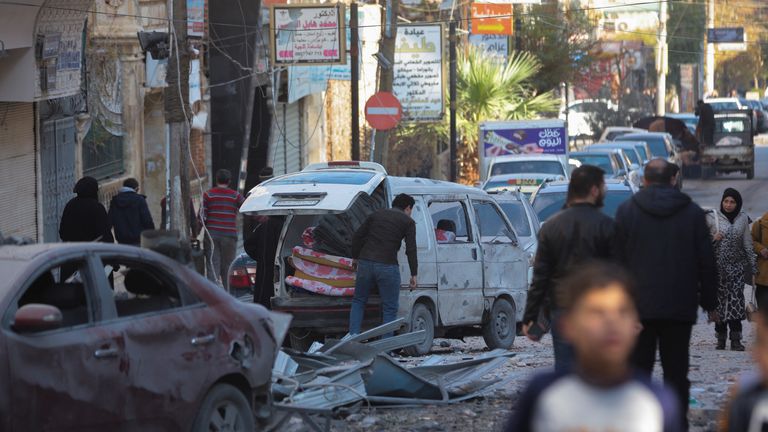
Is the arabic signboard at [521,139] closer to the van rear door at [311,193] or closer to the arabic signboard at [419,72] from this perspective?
the arabic signboard at [419,72]

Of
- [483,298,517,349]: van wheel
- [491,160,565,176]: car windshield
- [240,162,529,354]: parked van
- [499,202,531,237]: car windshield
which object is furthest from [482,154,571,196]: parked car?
[240,162,529,354]: parked van

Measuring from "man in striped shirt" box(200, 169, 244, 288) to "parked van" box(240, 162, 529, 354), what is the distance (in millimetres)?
4302

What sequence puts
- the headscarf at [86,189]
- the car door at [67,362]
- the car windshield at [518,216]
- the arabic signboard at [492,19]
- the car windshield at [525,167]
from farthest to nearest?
the arabic signboard at [492,19], the car windshield at [525,167], the car windshield at [518,216], the headscarf at [86,189], the car door at [67,362]

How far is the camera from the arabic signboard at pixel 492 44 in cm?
3844

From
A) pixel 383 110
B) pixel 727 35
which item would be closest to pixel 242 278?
pixel 383 110

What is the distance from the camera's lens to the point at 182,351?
23.4 ft

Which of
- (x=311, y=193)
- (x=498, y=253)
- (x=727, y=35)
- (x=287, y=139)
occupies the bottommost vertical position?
(x=498, y=253)

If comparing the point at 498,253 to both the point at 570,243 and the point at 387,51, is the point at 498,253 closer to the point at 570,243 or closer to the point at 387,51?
the point at 570,243

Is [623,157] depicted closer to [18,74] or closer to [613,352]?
[18,74]

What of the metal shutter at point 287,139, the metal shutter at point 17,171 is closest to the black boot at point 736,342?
Result: the metal shutter at point 17,171

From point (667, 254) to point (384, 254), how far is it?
17.7ft

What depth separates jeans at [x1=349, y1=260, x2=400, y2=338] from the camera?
12625mm

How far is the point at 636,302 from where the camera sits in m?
6.27

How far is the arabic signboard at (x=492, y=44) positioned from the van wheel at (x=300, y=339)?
25.7 metres
